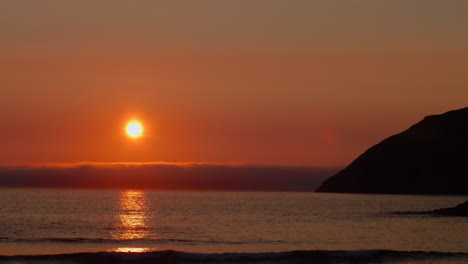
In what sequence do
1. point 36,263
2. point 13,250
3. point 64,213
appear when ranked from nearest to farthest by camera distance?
point 36,263 → point 13,250 → point 64,213

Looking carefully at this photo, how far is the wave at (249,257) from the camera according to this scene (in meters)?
48.5

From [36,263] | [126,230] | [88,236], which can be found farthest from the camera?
[126,230]

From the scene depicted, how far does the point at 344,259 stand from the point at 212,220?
41.0m

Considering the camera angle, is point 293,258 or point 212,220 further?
point 212,220

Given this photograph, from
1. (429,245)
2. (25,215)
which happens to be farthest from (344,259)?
(25,215)

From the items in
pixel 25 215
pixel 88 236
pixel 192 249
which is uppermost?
pixel 25 215

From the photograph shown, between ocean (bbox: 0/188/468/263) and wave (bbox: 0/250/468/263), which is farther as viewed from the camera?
ocean (bbox: 0/188/468/263)

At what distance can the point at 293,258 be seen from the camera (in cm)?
5009

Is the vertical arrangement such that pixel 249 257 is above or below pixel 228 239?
below

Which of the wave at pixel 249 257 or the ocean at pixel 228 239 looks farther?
the ocean at pixel 228 239

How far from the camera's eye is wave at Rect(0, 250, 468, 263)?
48531 mm

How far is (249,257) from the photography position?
5009 cm

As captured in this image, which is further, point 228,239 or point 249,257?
point 228,239

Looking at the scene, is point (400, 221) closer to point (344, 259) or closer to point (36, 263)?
point (344, 259)
